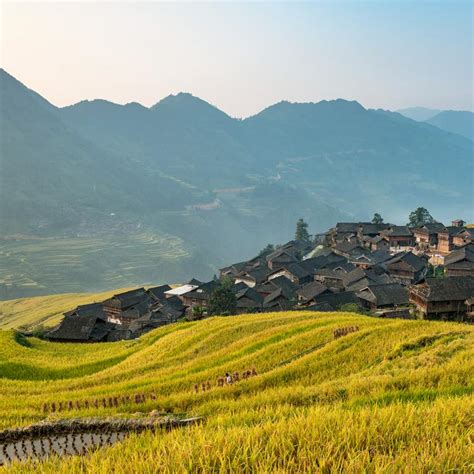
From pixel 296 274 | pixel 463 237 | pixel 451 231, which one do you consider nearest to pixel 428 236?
pixel 451 231

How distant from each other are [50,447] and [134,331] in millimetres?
49206

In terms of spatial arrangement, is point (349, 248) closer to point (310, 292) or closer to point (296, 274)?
point (296, 274)

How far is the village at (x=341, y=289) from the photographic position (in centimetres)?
4588

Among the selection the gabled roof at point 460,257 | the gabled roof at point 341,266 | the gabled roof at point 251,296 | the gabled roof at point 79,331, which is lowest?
the gabled roof at point 79,331

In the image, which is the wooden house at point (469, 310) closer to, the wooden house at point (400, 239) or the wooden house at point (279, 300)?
the wooden house at point (279, 300)

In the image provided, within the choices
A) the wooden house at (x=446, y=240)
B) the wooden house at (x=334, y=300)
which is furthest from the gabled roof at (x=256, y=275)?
the wooden house at (x=446, y=240)

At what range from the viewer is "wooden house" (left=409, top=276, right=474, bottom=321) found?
140 ft

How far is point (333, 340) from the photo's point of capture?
23.3 meters

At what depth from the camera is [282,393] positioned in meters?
12.2

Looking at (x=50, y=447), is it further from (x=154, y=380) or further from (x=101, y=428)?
(x=154, y=380)

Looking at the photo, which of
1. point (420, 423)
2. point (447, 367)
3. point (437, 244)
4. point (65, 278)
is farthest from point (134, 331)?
point (65, 278)

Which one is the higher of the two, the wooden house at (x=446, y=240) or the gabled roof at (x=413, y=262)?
the wooden house at (x=446, y=240)

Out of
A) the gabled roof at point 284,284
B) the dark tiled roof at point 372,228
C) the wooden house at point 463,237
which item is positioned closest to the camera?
the gabled roof at point 284,284

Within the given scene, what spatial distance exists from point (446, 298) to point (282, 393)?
3633 cm
